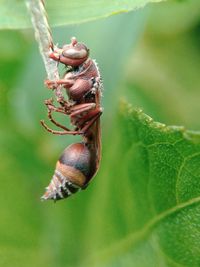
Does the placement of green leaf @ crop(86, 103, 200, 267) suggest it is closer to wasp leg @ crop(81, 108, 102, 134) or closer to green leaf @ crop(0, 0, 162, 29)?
wasp leg @ crop(81, 108, 102, 134)

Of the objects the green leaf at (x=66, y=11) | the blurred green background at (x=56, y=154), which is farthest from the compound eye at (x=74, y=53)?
the blurred green background at (x=56, y=154)

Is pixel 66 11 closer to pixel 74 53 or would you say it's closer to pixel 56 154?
pixel 74 53

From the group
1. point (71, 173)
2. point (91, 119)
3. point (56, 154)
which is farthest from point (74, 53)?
point (56, 154)

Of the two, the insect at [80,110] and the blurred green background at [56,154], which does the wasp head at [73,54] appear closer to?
the insect at [80,110]

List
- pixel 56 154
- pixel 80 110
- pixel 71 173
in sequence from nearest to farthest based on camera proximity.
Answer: pixel 71 173 < pixel 80 110 < pixel 56 154

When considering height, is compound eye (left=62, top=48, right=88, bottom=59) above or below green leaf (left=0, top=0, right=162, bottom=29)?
below

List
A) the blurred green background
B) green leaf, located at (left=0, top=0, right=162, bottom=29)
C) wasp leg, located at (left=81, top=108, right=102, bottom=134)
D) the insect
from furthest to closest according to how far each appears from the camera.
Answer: the blurred green background, wasp leg, located at (left=81, top=108, right=102, bottom=134), the insect, green leaf, located at (left=0, top=0, right=162, bottom=29)

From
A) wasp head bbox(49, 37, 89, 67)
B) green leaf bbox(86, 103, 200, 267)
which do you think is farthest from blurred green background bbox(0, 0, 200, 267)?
wasp head bbox(49, 37, 89, 67)
